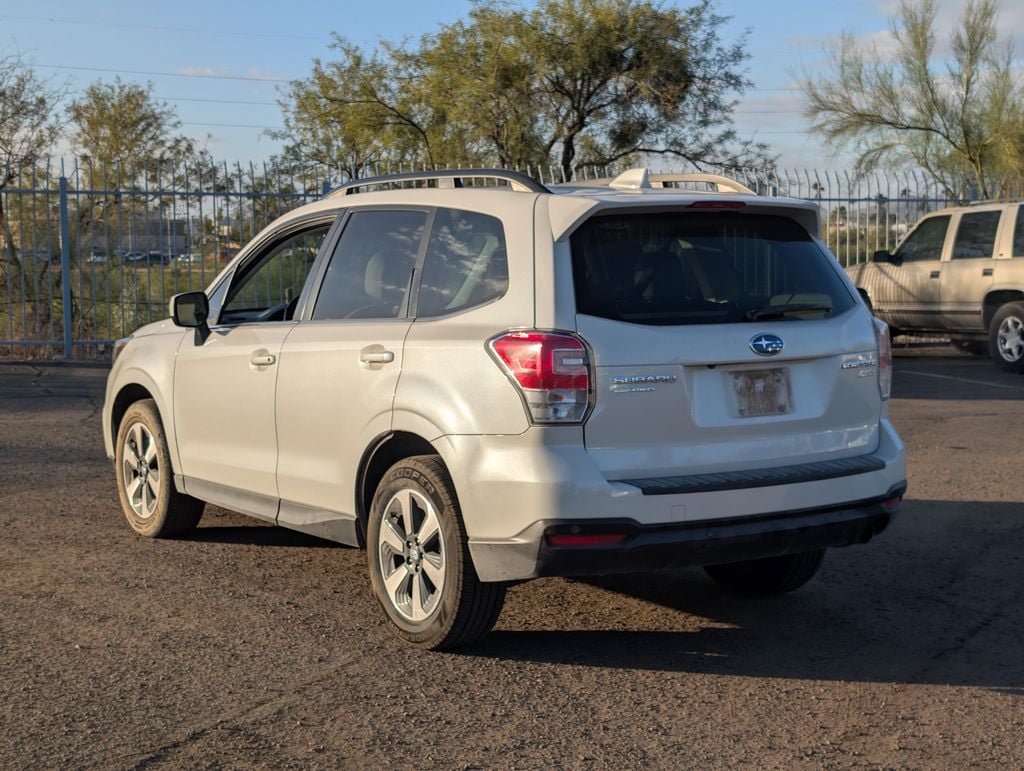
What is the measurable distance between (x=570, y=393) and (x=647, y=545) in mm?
602

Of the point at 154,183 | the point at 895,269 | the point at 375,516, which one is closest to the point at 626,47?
the point at 895,269

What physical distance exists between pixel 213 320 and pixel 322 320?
1.10m

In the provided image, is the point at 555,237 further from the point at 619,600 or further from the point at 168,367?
the point at 168,367

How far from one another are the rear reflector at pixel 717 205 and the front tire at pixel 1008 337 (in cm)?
1133

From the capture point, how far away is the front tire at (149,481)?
712cm

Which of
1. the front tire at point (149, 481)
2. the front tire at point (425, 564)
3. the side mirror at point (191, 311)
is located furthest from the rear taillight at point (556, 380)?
the front tire at point (149, 481)

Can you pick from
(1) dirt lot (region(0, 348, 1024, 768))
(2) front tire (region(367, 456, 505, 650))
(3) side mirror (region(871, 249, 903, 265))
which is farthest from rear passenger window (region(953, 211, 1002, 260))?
(2) front tire (region(367, 456, 505, 650))

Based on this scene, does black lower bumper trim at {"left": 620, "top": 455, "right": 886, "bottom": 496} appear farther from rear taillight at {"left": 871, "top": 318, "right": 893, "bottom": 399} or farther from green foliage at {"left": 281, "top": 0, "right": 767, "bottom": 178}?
green foliage at {"left": 281, "top": 0, "right": 767, "bottom": 178}

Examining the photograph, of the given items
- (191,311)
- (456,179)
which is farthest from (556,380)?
(191,311)

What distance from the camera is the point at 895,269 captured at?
681 inches

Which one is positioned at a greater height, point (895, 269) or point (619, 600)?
point (895, 269)

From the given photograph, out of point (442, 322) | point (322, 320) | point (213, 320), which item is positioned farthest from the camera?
point (213, 320)

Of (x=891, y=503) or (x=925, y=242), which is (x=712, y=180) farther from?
(x=925, y=242)

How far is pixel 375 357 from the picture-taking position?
5391 mm
